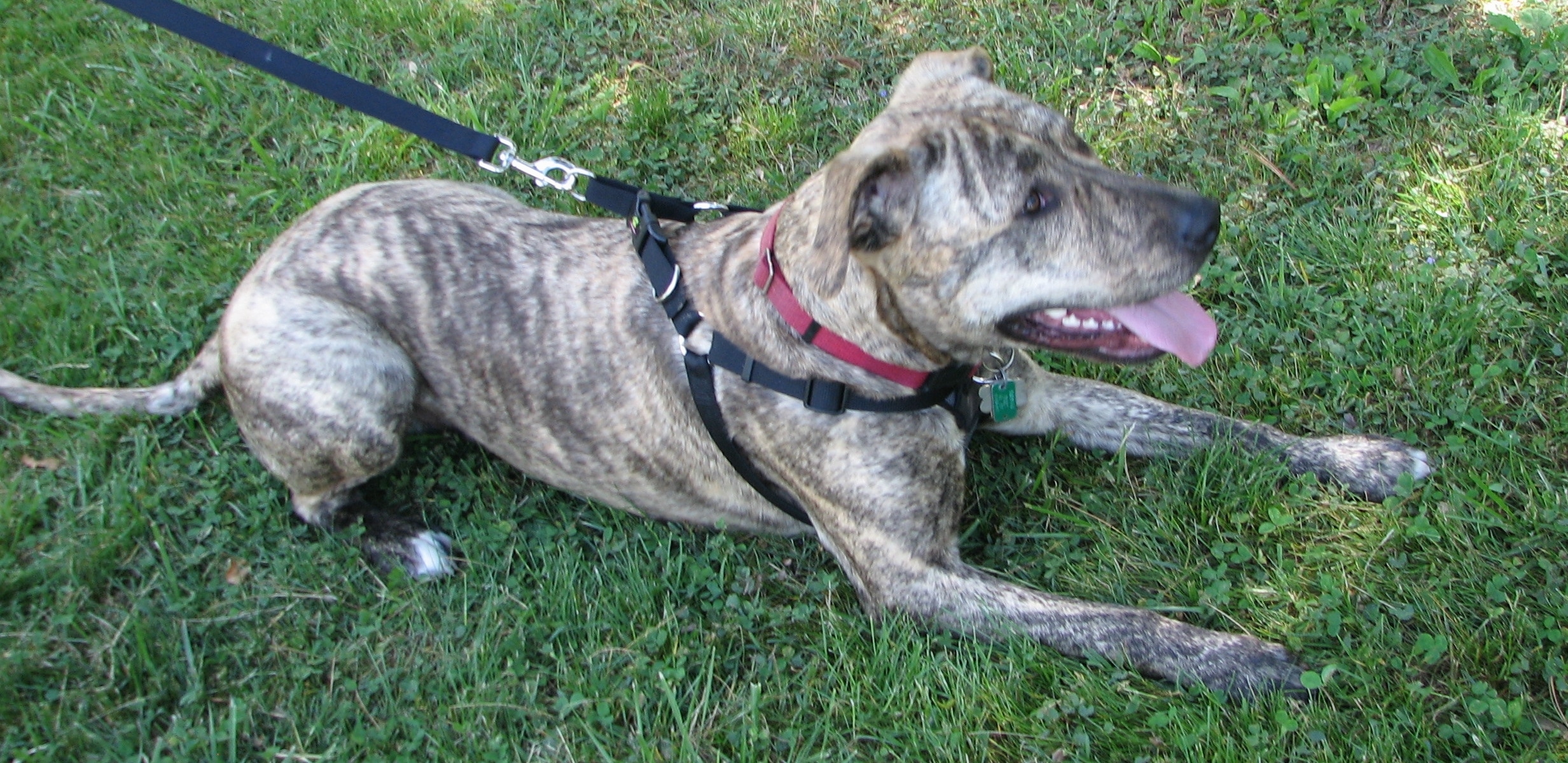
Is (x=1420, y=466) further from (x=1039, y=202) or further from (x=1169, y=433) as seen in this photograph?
(x=1039, y=202)

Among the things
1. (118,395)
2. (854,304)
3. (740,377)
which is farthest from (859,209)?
(118,395)

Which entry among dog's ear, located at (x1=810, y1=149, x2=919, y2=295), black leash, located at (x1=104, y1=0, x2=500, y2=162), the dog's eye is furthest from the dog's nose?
black leash, located at (x1=104, y1=0, x2=500, y2=162)

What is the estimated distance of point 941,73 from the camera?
129 inches

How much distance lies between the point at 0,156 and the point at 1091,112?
5.30 m

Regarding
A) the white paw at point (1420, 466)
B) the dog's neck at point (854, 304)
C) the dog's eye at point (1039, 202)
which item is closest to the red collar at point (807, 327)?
the dog's neck at point (854, 304)

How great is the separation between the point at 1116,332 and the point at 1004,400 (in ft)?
2.06

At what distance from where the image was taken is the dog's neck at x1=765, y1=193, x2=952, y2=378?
2934 mm

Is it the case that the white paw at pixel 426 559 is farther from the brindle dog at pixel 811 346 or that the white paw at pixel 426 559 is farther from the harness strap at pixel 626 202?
the harness strap at pixel 626 202

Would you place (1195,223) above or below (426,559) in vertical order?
above

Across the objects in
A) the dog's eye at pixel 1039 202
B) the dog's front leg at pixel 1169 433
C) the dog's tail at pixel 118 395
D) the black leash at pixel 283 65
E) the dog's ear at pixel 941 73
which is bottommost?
the dog's tail at pixel 118 395

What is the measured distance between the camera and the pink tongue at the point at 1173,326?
2.93 m

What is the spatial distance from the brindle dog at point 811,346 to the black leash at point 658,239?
6cm

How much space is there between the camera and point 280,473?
13.0 ft

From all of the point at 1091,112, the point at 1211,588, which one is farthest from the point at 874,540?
the point at 1091,112
